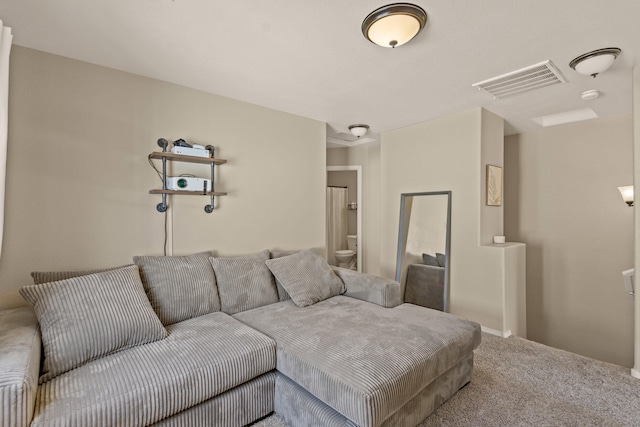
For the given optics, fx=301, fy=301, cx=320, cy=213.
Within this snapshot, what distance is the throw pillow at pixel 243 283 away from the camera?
7.76 ft

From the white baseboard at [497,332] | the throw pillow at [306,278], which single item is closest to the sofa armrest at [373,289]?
the throw pillow at [306,278]

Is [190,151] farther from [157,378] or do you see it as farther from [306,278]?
[157,378]

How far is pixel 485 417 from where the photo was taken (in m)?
1.77

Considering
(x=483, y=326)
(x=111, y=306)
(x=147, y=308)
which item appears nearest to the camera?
(x=111, y=306)

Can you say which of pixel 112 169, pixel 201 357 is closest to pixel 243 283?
pixel 201 357

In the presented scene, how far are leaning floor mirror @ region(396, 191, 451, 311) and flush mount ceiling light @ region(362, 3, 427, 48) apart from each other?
212cm

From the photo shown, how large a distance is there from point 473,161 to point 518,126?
1152mm

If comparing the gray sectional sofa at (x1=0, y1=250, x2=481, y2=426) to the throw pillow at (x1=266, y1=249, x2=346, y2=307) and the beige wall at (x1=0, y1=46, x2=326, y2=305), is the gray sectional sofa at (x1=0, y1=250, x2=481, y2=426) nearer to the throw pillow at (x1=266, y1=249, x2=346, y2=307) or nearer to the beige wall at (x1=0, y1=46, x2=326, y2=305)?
the throw pillow at (x1=266, y1=249, x2=346, y2=307)

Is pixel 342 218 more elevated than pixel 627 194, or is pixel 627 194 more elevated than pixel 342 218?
pixel 627 194

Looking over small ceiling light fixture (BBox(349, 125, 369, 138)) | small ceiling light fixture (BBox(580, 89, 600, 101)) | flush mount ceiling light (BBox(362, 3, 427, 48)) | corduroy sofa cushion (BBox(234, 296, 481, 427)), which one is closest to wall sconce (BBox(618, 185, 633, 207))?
small ceiling light fixture (BBox(580, 89, 600, 101))

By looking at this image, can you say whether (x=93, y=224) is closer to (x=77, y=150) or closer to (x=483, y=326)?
(x=77, y=150)

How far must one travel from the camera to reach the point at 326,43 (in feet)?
6.46

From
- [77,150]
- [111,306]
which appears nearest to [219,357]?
[111,306]

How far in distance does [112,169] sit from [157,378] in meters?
1.65
